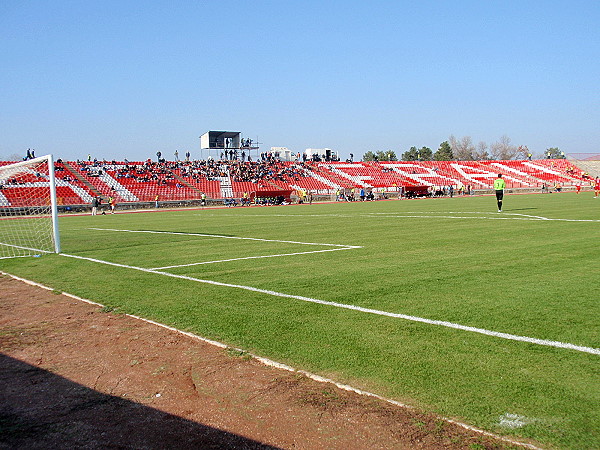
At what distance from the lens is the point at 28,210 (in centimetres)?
3703

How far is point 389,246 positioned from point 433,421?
377 inches

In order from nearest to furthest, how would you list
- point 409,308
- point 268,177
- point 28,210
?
point 409,308 < point 28,210 < point 268,177

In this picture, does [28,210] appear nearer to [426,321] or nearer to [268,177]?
[268,177]

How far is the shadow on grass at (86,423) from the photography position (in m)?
3.45

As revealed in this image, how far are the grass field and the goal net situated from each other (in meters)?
2.05

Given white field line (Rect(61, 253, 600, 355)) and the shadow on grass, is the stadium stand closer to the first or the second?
white field line (Rect(61, 253, 600, 355))

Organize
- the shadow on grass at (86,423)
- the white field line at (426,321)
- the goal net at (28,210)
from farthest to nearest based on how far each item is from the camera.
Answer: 1. the goal net at (28,210)
2. the white field line at (426,321)
3. the shadow on grass at (86,423)

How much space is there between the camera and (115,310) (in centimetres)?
705

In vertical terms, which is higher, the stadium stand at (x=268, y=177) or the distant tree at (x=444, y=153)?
the distant tree at (x=444, y=153)

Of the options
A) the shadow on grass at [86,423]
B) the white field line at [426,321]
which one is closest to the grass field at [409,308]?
the white field line at [426,321]

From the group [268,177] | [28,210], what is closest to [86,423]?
[28,210]

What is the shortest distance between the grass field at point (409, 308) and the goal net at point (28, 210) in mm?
2055

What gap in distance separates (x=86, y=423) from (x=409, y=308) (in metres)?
4.06

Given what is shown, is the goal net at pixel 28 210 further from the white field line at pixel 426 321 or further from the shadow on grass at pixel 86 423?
the shadow on grass at pixel 86 423
